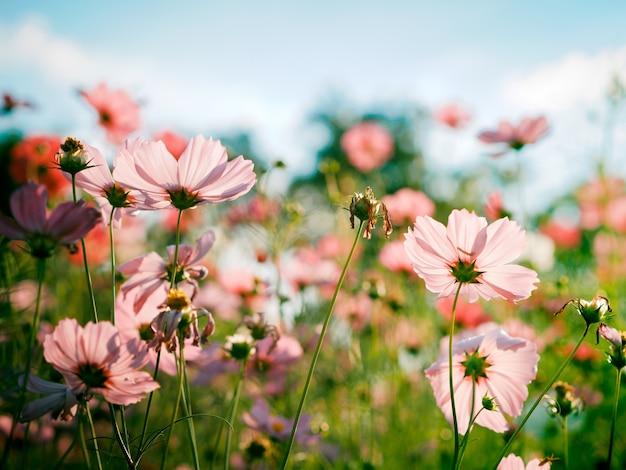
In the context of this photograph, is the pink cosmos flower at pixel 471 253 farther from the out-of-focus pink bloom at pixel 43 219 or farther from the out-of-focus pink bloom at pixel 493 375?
the out-of-focus pink bloom at pixel 43 219

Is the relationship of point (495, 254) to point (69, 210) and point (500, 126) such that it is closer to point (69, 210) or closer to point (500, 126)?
point (69, 210)

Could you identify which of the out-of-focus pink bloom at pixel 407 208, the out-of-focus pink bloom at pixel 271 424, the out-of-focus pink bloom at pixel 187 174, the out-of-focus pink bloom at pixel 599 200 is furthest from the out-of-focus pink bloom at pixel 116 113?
the out-of-focus pink bloom at pixel 599 200

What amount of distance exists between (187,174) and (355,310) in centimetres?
92

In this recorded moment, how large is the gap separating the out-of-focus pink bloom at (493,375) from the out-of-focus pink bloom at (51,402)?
0.31 meters

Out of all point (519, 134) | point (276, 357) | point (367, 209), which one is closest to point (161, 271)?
point (367, 209)

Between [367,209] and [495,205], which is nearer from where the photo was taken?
[367,209]

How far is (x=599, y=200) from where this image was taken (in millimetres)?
1753

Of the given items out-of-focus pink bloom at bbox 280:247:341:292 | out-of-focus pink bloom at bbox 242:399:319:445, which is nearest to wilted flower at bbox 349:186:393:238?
out-of-focus pink bloom at bbox 242:399:319:445

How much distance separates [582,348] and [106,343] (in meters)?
1.02

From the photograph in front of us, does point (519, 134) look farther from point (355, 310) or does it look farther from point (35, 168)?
point (35, 168)

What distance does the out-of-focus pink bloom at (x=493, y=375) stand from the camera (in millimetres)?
515

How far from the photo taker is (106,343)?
0.42 metres

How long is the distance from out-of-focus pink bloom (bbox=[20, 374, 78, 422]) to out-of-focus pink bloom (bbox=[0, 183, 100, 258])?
122 millimetres

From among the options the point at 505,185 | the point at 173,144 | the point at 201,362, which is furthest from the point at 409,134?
the point at 201,362
